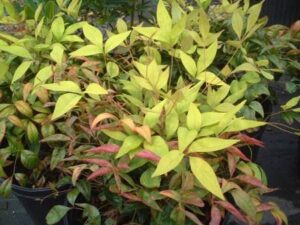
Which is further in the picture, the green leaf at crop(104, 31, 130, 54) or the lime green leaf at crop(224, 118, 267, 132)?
the green leaf at crop(104, 31, 130, 54)

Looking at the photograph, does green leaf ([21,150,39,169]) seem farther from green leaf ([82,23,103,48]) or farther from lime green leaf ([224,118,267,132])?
lime green leaf ([224,118,267,132])

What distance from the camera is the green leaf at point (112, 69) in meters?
1.41

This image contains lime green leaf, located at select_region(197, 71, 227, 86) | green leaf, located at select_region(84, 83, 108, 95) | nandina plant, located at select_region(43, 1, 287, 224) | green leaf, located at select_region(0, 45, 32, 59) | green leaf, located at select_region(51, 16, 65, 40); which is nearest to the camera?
nandina plant, located at select_region(43, 1, 287, 224)

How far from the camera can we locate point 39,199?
55.6 inches

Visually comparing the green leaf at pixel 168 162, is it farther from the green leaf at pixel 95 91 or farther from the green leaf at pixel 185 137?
the green leaf at pixel 95 91

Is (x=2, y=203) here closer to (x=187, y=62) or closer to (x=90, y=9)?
(x=90, y=9)

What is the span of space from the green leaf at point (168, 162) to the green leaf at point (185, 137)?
2cm

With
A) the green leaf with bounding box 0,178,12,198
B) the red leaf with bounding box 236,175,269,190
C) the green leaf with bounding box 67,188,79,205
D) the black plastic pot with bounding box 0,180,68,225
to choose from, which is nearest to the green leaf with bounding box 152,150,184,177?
the red leaf with bounding box 236,175,269,190

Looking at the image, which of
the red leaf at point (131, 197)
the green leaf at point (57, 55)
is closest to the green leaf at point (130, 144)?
the red leaf at point (131, 197)

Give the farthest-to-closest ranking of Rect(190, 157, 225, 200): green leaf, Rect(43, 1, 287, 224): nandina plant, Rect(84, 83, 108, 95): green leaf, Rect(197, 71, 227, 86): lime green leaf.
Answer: Rect(197, 71, 227, 86): lime green leaf, Rect(84, 83, 108, 95): green leaf, Rect(43, 1, 287, 224): nandina plant, Rect(190, 157, 225, 200): green leaf

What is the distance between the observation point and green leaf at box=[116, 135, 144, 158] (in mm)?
1042

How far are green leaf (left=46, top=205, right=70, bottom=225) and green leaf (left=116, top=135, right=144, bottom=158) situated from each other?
1.01 feet

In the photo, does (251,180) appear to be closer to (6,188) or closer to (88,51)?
(88,51)

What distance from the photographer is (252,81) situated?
57.0 inches
